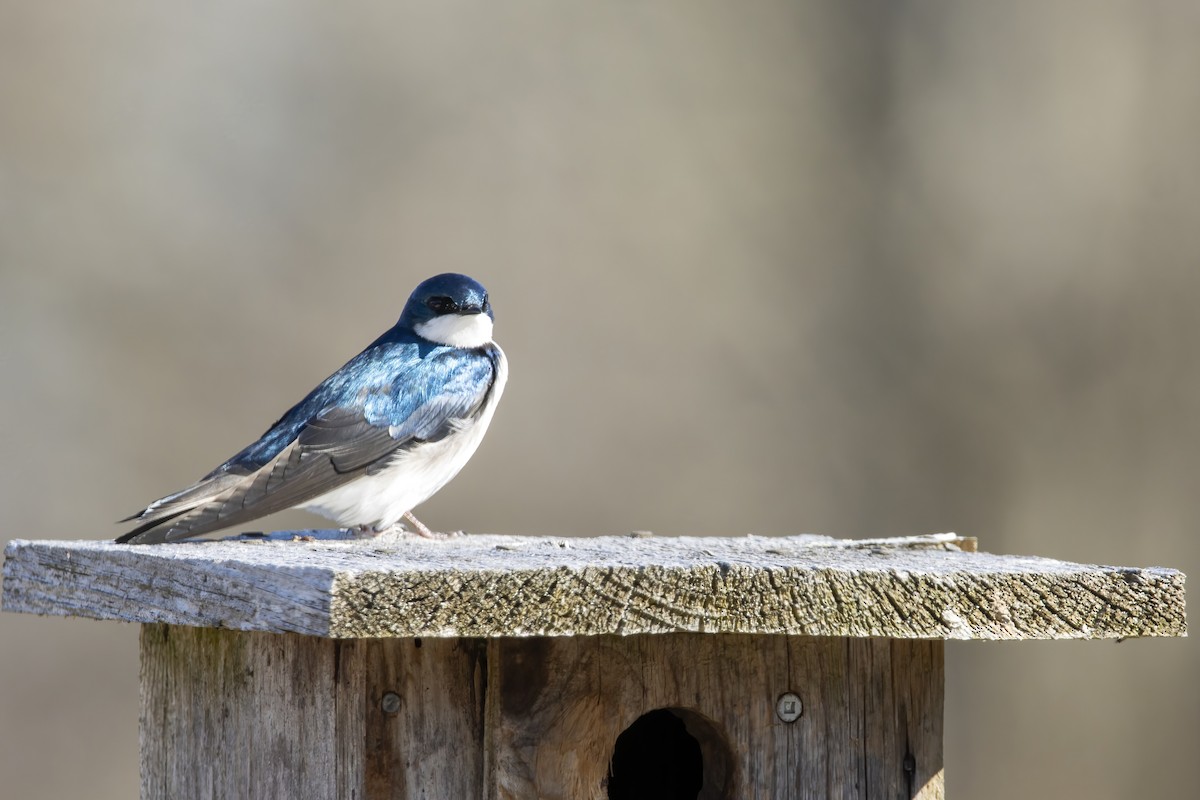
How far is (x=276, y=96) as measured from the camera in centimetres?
651

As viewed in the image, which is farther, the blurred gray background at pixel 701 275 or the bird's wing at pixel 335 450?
the blurred gray background at pixel 701 275

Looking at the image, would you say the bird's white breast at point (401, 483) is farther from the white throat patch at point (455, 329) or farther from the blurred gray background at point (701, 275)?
the blurred gray background at point (701, 275)

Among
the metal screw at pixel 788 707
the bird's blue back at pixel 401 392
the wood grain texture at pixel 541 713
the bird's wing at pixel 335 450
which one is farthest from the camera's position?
the bird's blue back at pixel 401 392

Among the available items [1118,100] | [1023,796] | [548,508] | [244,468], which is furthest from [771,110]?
[244,468]

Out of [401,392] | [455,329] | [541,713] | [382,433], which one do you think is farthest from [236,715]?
[455,329]

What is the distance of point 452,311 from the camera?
11.2ft

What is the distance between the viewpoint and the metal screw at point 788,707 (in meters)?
2.28

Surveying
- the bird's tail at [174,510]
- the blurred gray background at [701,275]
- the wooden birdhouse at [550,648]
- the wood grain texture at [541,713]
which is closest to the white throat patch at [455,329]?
the bird's tail at [174,510]

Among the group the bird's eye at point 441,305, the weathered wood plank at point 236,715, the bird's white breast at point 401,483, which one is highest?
the bird's eye at point 441,305

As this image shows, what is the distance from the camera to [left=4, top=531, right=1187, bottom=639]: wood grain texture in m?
1.92

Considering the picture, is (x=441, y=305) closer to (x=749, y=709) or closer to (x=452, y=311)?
(x=452, y=311)

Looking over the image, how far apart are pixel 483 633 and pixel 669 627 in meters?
0.23

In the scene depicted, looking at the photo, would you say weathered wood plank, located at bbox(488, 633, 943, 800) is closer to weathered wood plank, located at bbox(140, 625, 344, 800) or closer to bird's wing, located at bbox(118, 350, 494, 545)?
weathered wood plank, located at bbox(140, 625, 344, 800)

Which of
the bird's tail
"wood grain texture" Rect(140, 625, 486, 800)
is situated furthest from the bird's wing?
"wood grain texture" Rect(140, 625, 486, 800)
